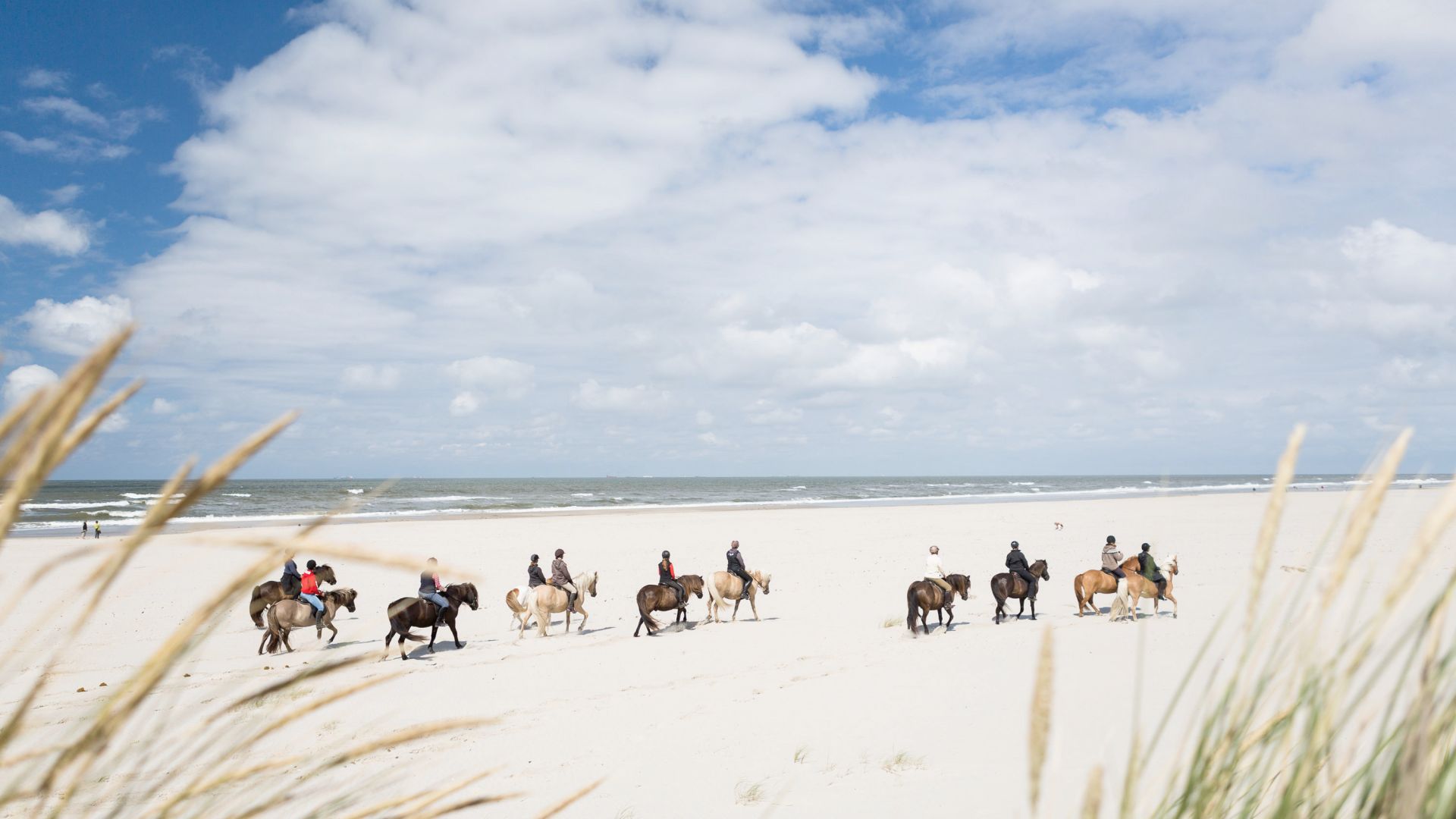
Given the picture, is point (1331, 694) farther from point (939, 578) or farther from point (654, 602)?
point (654, 602)

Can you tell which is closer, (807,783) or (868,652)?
(807,783)

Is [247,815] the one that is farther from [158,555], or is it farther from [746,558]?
[158,555]

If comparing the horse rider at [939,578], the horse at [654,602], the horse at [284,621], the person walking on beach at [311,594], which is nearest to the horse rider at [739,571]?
the horse at [654,602]

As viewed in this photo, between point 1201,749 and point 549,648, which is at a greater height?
point 1201,749

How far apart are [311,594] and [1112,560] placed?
576 inches

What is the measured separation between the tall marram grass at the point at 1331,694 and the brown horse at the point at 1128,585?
14294 millimetres

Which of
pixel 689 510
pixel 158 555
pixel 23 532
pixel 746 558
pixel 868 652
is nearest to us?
pixel 868 652

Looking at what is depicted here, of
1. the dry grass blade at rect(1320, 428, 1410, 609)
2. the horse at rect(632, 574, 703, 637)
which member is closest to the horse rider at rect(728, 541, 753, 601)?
the horse at rect(632, 574, 703, 637)

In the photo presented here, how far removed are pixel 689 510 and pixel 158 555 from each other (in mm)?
34100

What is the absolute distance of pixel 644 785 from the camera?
287 inches

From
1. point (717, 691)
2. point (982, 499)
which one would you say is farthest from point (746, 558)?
point (982, 499)

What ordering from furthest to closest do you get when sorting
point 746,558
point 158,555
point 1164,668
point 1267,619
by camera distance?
point 158,555
point 746,558
point 1164,668
point 1267,619

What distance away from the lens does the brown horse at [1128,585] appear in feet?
47.7

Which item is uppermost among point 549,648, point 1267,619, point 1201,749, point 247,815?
point 1267,619
